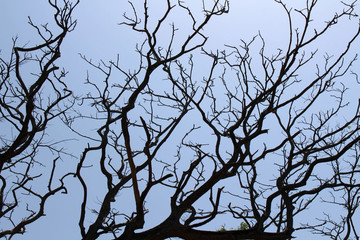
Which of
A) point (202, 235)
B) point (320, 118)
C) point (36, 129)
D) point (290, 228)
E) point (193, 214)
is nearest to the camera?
point (202, 235)

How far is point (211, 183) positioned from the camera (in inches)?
173

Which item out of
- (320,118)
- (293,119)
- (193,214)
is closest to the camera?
(193,214)

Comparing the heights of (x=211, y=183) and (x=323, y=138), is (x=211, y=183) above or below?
below

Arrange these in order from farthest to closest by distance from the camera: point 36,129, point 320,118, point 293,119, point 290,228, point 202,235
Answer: point 320,118, point 293,119, point 36,129, point 290,228, point 202,235

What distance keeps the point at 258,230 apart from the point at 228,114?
9.94 ft

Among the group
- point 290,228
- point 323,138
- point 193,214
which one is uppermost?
point 323,138

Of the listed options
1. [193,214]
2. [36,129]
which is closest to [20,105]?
[36,129]

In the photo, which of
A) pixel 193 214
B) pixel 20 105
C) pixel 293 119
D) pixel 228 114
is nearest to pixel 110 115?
pixel 20 105

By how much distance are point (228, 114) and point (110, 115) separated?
206cm

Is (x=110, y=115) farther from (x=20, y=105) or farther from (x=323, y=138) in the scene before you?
(x=323, y=138)

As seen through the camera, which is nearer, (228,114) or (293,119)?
(293,119)

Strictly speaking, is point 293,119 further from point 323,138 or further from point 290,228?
point 290,228

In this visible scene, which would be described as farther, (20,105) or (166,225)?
(20,105)

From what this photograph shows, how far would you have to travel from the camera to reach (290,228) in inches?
165
